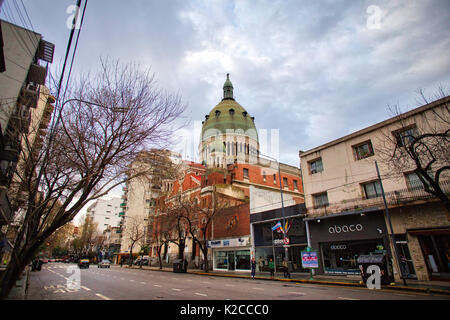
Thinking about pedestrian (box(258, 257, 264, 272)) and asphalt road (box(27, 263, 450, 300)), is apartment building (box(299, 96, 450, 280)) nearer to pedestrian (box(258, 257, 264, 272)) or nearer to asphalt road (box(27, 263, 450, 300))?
asphalt road (box(27, 263, 450, 300))

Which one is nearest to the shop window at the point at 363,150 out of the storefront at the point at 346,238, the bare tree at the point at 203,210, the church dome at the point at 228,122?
the storefront at the point at 346,238

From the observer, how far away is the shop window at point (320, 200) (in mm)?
23519

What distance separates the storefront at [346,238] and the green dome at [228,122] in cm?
4175

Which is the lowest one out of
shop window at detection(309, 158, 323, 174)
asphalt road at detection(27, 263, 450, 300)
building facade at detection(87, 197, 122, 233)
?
asphalt road at detection(27, 263, 450, 300)

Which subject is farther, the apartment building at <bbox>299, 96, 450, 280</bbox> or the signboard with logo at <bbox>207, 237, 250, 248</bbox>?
the signboard with logo at <bbox>207, 237, 250, 248</bbox>

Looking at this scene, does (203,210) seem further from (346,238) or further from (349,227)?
(349,227)

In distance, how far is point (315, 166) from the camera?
25.5m

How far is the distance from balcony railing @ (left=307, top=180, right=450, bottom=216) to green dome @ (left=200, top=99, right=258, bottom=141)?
134ft

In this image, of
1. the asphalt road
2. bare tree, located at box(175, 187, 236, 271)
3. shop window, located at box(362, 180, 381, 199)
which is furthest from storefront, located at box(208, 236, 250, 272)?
the asphalt road

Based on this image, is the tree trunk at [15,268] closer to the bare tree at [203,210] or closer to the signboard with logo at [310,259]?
the signboard with logo at [310,259]

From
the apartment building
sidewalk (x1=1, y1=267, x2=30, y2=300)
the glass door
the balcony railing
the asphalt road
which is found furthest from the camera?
the glass door

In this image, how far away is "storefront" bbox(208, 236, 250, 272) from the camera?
101 feet

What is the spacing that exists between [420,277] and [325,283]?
6085 mm

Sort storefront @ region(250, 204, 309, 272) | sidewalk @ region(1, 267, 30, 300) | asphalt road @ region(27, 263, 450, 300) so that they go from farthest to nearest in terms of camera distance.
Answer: storefront @ region(250, 204, 309, 272)
asphalt road @ region(27, 263, 450, 300)
sidewalk @ region(1, 267, 30, 300)
